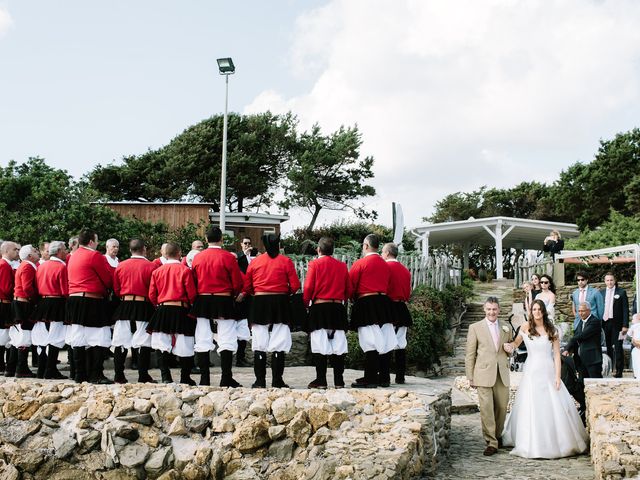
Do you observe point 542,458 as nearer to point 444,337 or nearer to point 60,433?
point 60,433

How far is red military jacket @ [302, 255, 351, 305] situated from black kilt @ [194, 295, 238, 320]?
0.95 meters

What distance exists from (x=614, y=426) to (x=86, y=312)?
20.7 ft

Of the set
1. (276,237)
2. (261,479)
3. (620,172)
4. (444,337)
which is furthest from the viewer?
(620,172)

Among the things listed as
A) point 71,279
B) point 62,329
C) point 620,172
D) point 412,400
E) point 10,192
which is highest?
point 620,172

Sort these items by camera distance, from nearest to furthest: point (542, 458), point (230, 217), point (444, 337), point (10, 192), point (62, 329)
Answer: point (542, 458)
point (62, 329)
point (444, 337)
point (10, 192)
point (230, 217)

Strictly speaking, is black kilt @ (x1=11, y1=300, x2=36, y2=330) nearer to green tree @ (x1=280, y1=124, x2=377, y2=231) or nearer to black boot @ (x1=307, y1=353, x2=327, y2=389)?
black boot @ (x1=307, y1=353, x2=327, y2=389)

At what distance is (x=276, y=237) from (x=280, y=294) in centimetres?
72

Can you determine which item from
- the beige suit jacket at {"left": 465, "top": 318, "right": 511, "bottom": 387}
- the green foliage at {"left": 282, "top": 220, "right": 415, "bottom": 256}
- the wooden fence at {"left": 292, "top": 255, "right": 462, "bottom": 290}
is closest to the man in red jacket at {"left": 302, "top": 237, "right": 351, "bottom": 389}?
the beige suit jacket at {"left": 465, "top": 318, "right": 511, "bottom": 387}

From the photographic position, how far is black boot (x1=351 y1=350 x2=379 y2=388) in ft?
28.2

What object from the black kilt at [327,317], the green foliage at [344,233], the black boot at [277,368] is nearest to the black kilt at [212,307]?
the black boot at [277,368]

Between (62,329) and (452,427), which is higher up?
(62,329)

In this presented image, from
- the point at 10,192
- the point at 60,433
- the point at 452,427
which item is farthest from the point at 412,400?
the point at 10,192

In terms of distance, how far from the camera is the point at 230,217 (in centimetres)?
2686

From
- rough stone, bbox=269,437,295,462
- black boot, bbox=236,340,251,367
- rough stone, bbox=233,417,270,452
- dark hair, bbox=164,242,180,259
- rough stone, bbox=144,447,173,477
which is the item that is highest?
dark hair, bbox=164,242,180,259
